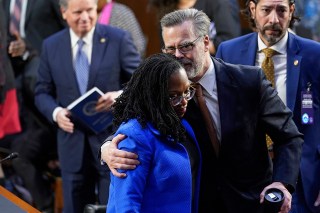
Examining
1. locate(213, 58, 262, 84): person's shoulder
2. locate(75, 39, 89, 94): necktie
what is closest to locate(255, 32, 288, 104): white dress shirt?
locate(213, 58, 262, 84): person's shoulder

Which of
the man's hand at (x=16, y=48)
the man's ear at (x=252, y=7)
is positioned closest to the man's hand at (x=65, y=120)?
the man's hand at (x=16, y=48)

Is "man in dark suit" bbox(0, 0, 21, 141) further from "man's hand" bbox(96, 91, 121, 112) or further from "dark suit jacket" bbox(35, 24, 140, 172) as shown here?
"man's hand" bbox(96, 91, 121, 112)

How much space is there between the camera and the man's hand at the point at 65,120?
20.7 ft

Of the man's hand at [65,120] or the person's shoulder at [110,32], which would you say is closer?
the man's hand at [65,120]

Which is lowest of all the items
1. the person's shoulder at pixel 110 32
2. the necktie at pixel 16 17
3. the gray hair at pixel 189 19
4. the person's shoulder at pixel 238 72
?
the necktie at pixel 16 17

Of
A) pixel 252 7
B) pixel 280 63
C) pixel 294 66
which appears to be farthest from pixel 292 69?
pixel 252 7

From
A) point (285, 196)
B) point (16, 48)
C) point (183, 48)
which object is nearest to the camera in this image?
point (285, 196)

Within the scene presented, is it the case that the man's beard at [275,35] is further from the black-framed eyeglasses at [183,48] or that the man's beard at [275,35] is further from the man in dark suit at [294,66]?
the black-framed eyeglasses at [183,48]

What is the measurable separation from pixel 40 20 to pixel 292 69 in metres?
3.14

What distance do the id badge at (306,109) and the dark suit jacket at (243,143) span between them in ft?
1.83

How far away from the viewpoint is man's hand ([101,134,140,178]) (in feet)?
12.1

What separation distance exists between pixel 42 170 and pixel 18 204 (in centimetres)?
338

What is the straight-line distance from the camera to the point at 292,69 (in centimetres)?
506

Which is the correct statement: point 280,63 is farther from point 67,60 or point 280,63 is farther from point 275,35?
point 67,60
